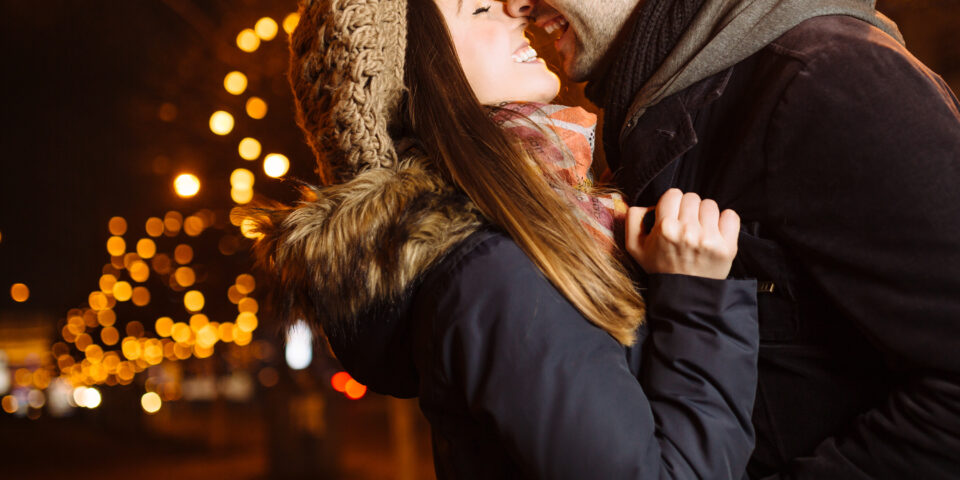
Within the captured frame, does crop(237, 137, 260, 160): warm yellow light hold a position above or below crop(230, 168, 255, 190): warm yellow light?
above

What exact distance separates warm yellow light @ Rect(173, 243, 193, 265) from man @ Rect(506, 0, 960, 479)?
455 inches

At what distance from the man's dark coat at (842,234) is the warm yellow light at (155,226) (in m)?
15.8

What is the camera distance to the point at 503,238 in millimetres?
1726

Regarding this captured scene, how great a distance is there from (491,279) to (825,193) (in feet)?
2.46

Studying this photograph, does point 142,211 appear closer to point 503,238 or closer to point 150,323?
point 503,238

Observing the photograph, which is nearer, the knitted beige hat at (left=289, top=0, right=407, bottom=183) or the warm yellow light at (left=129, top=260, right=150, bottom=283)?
Answer: the knitted beige hat at (left=289, top=0, right=407, bottom=183)

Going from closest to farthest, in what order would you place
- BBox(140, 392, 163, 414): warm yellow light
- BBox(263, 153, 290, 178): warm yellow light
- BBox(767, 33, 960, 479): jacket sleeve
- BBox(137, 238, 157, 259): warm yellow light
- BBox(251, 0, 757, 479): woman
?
BBox(767, 33, 960, 479): jacket sleeve, BBox(251, 0, 757, 479): woman, BBox(263, 153, 290, 178): warm yellow light, BBox(137, 238, 157, 259): warm yellow light, BBox(140, 392, 163, 414): warm yellow light

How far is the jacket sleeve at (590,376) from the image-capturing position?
153 centimetres

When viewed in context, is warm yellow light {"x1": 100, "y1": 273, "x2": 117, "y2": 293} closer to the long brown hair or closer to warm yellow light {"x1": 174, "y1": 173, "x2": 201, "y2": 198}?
warm yellow light {"x1": 174, "y1": 173, "x2": 201, "y2": 198}

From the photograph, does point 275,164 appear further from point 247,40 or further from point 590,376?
point 590,376

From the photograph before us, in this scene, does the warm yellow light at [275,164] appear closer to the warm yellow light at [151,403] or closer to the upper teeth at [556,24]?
the upper teeth at [556,24]

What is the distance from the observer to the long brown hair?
1.70 meters

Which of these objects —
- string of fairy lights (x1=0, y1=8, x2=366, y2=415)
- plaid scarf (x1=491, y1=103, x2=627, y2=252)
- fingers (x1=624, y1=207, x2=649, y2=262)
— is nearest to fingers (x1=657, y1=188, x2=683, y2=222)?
fingers (x1=624, y1=207, x2=649, y2=262)

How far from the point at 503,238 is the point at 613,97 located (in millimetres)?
655
